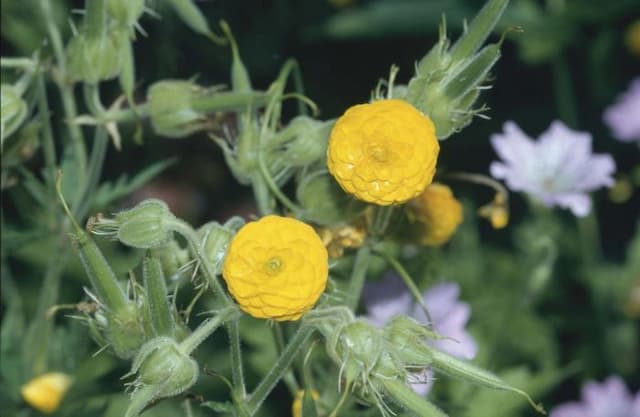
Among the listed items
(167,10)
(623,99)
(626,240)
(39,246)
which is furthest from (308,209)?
(626,240)

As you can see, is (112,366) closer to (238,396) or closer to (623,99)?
(238,396)

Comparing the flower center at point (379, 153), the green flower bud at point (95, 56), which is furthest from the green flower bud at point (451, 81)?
the green flower bud at point (95, 56)

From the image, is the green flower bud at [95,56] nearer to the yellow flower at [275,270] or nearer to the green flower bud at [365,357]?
the yellow flower at [275,270]

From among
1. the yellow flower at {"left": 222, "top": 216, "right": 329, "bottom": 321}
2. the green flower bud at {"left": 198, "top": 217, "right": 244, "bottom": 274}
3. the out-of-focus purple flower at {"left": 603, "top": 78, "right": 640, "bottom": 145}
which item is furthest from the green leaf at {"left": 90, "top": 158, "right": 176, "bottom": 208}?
the out-of-focus purple flower at {"left": 603, "top": 78, "right": 640, "bottom": 145}

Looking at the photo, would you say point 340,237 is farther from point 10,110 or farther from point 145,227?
point 10,110

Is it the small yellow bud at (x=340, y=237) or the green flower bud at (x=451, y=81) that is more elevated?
the green flower bud at (x=451, y=81)

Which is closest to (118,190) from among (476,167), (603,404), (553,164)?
(553,164)

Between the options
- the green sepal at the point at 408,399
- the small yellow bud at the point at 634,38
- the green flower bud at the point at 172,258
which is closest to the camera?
the green sepal at the point at 408,399
